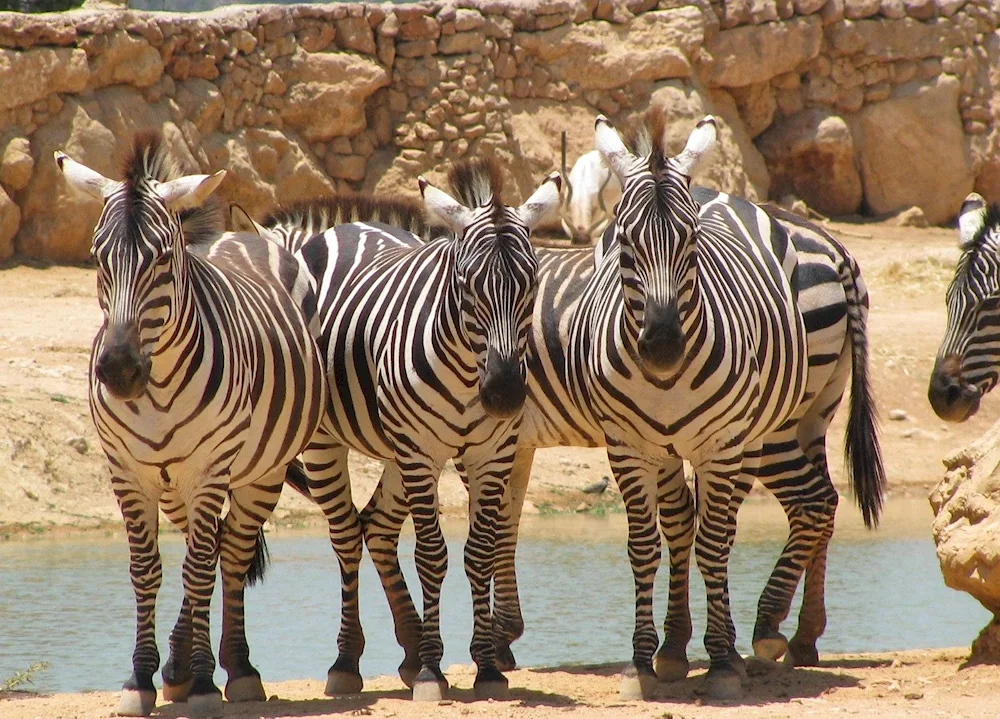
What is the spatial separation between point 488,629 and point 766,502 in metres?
6.56

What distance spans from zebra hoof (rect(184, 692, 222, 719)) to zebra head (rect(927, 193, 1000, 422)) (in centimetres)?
362

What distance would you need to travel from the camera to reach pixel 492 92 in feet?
59.6

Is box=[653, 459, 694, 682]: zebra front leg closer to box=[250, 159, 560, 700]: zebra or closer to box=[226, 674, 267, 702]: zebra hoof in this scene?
box=[250, 159, 560, 700]: zebra

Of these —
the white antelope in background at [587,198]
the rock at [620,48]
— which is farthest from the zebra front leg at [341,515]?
the rock at [620,48]

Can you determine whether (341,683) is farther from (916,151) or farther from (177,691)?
(916,151)

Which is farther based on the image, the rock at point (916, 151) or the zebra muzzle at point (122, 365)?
the rock at point (916, 151)

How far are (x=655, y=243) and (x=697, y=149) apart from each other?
68 cm

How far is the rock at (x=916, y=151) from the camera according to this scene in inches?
822

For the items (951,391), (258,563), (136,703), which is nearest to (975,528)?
(951,391)

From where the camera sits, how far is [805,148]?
67.7 ft

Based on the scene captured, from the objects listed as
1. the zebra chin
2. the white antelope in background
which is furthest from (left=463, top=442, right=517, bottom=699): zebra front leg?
the white antelope in background

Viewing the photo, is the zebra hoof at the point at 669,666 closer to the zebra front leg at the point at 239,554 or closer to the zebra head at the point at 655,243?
the zebra head at the point at 655,243

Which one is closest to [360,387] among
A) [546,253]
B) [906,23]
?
[546,253]

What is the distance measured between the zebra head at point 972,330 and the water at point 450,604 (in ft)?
5.05
